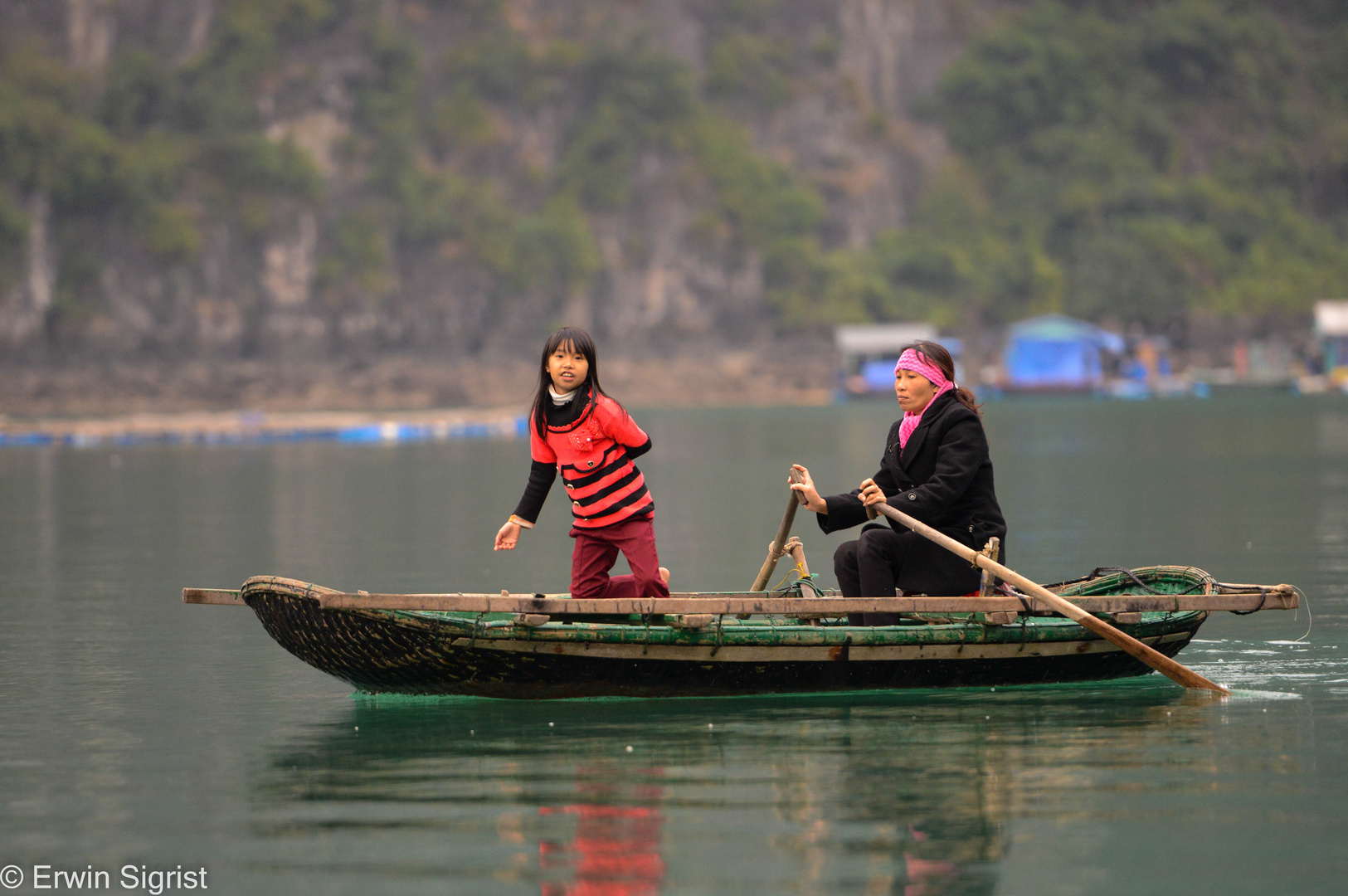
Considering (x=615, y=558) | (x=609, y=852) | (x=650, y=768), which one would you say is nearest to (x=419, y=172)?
(x=615, y=558)

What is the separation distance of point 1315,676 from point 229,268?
7154 centimetres

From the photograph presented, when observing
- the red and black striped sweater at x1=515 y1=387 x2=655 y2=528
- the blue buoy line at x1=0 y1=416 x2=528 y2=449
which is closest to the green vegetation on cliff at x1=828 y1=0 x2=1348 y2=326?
the blue buoy line at x1=0 y1=416 x2=528 y2=449

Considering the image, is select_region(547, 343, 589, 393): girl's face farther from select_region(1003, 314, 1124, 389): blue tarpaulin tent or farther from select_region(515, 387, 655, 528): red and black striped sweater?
select_region(1003, 314, 1124, 389): blue tarpaulin tent

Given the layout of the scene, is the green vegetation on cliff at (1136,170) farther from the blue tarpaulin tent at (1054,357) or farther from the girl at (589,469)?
the girl at (589,469)

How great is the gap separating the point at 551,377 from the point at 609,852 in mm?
3028

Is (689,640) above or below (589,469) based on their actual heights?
below

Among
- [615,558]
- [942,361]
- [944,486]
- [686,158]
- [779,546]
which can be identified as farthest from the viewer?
[686,158]

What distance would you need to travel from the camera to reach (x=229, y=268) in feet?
248

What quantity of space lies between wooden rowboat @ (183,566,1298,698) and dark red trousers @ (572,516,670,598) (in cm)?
16

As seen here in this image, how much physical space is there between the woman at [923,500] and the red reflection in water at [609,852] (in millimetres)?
2407

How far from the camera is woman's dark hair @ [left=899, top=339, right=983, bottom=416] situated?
337 inches

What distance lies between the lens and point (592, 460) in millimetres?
8258

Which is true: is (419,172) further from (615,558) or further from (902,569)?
(902,569)

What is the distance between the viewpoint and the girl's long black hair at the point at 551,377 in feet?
26.6
